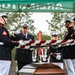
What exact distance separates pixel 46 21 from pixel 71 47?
60.2 ft

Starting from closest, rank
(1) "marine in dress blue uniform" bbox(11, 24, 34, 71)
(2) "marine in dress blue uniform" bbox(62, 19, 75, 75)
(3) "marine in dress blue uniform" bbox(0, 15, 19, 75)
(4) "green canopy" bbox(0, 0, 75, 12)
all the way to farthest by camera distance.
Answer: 1. (3) "marine in dress blue uniform" bbox(0, 15, 19, 75)
2. (2) "marine in dress blue uniform" bbox(62, 19, 75, 75)
3. (4) "green canopy" bbox(0, 0, 75, 12)
4. (1) "marine in dress blue uniform" bbox(11, 24, 34, 71)

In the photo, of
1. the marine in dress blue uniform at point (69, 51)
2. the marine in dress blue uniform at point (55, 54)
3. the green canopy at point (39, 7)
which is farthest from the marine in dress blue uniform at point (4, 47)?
the marine in dress blue uniform at point (55, 54)

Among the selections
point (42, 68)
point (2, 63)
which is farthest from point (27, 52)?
point (42, 68)

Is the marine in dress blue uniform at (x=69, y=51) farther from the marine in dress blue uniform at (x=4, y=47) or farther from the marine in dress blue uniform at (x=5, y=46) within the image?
the marine in dress blue uniform at (x=4, y=47)

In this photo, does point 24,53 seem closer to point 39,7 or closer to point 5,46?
point 39,7

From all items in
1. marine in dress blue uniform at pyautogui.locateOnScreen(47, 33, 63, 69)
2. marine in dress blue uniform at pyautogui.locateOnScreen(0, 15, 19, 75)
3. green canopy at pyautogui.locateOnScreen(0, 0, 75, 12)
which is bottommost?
marine in dress blue uniform at pyautogui.locateOnScreen(47, 33, 63, 69)

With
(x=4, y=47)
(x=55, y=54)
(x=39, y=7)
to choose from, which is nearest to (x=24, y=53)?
(x=55, y=54)

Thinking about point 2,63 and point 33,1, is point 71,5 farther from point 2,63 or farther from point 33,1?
point 2,63

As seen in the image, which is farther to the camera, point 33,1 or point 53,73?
point 33,1

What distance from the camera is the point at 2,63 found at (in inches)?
273

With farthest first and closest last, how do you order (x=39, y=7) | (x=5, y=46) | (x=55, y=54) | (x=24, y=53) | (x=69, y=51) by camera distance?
1. (x=55, y=54)
2. (x=24, y=53)
3. (x=39, y=7)
4. (x=69, y=51)
5. (x=5, y=46)

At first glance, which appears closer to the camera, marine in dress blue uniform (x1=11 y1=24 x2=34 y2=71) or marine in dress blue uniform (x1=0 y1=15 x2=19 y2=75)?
marine in dress blue uniform (x1=0 y1=15 x2=19 y2=75)

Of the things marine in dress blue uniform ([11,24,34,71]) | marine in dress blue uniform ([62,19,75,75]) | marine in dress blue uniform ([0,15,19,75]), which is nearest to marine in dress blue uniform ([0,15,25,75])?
marine in dress blue uniform ([0,15,19,75])

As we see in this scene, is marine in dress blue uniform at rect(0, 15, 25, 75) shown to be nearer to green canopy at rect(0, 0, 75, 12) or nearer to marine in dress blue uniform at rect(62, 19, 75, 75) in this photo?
green canopy at rect(0, 0, 75, 12)
